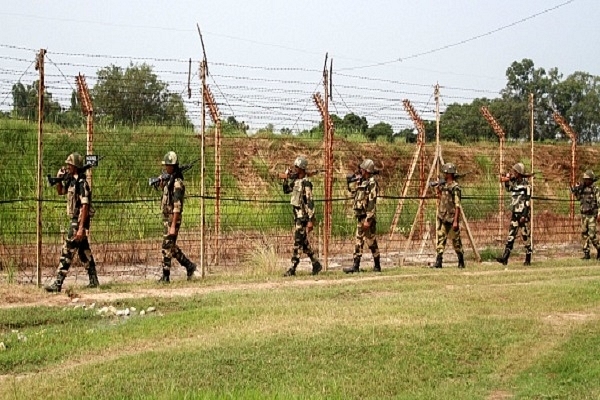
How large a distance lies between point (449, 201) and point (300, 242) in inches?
144

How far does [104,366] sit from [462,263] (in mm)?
10354

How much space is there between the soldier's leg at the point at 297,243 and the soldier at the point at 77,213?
349cm

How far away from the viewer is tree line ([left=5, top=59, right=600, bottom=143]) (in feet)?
60.7

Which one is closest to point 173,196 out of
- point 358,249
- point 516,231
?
point 358,249

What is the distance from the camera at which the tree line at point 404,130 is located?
60.7 feet

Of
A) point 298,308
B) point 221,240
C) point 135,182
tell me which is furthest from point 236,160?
point 298,308

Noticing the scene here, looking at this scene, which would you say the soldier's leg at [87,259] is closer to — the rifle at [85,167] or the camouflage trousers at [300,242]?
the rifle at [85,167]

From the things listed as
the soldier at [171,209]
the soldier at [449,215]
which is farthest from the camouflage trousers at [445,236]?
the soldier at [171,209]

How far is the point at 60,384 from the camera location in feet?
22.3

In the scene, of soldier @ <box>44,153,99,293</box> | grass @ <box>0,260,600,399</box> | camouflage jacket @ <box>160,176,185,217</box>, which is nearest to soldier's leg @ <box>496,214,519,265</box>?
grass @ <box>0,260,600,399</box>

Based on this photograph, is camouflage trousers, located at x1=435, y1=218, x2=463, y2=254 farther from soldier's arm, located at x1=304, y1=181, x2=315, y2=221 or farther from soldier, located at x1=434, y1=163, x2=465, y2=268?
soldier's arm, located at x1=304, y1=181, x2=315, y2=221

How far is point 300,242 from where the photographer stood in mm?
14484

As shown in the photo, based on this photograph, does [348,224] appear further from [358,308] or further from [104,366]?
[104,366]

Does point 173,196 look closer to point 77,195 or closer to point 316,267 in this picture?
point 77,195
